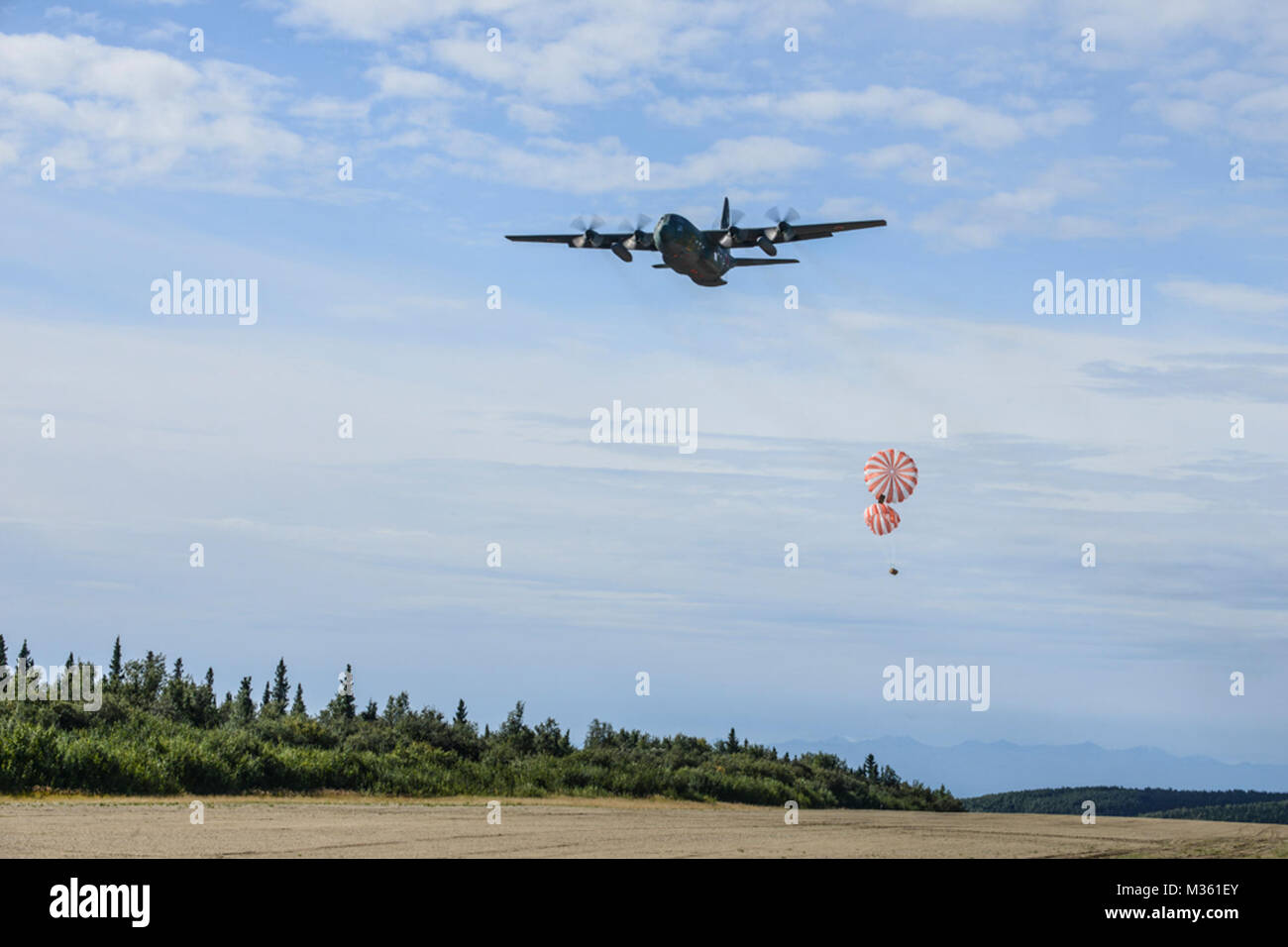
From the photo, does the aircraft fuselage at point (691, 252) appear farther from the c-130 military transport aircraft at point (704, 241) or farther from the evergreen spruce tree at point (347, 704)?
the evergreen spruce tree at point (347, 704)

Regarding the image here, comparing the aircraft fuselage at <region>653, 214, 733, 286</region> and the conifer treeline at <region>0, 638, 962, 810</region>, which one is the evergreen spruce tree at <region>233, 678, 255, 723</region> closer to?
the conifer treeline at <region>0, 638, 962, 810</region>

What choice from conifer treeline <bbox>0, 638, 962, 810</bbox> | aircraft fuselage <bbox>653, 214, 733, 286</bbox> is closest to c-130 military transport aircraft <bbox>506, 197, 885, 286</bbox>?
aircraft fuselage <bbox>653, 214, 733, 286</bbox>

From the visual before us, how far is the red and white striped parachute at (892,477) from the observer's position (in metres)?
50.2

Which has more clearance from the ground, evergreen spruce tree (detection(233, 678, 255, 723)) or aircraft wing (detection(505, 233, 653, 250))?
aircraft wing (detection(505, 233, 653, 250))

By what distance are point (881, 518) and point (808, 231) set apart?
12262 millimetres

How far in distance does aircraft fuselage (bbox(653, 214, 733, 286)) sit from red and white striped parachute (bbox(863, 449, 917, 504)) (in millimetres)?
10099

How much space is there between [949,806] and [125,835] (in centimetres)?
3944

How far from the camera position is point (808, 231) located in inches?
2010

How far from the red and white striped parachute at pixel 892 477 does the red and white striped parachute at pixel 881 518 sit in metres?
0.55

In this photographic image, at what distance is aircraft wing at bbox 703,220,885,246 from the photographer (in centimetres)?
4878

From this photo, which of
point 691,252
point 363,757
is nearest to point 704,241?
point 691,252

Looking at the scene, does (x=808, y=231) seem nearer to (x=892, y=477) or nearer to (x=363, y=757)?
(x=892, y=477)

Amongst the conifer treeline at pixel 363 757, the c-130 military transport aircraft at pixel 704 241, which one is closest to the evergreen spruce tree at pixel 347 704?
the conifer treeline at pixel 363 757

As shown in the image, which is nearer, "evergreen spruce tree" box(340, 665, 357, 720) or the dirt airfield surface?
the dirt airfield surface
